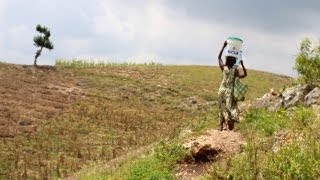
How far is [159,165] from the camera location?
10.0m

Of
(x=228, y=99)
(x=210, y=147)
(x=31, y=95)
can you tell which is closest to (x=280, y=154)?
(x=210, y=147)

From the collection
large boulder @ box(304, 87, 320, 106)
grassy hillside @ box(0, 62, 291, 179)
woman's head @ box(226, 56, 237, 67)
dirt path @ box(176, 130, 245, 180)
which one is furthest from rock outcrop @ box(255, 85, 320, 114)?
dirt path @ box(176, 130, 245, 180)

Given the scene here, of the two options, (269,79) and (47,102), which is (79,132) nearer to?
(47,102)

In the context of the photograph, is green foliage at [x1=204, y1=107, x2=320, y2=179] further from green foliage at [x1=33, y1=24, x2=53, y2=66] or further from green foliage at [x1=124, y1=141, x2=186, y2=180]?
green foliage at [x1=33, y1=24, x2=53, y2=66]

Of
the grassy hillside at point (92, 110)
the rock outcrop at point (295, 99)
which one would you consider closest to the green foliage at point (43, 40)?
the grassy hillside at point (92, 110)

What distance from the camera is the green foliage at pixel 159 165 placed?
9586 millimetres

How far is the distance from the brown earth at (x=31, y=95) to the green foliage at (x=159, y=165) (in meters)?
13.5

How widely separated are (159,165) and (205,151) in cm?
91

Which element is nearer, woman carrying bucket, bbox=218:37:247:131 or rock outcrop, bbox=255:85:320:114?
woman carrying bucket, bbox=218:37:247:131

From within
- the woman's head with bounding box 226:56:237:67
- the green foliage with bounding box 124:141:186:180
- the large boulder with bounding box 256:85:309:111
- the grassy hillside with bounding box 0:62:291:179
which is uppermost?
the woman's head with bounding box 226:56:237:67

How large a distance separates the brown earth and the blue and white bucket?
46.5 feet

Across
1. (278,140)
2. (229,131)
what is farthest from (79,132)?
(278,140)

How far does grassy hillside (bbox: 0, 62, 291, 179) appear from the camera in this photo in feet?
63.4

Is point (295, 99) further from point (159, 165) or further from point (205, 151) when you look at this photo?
point (159, 165)
